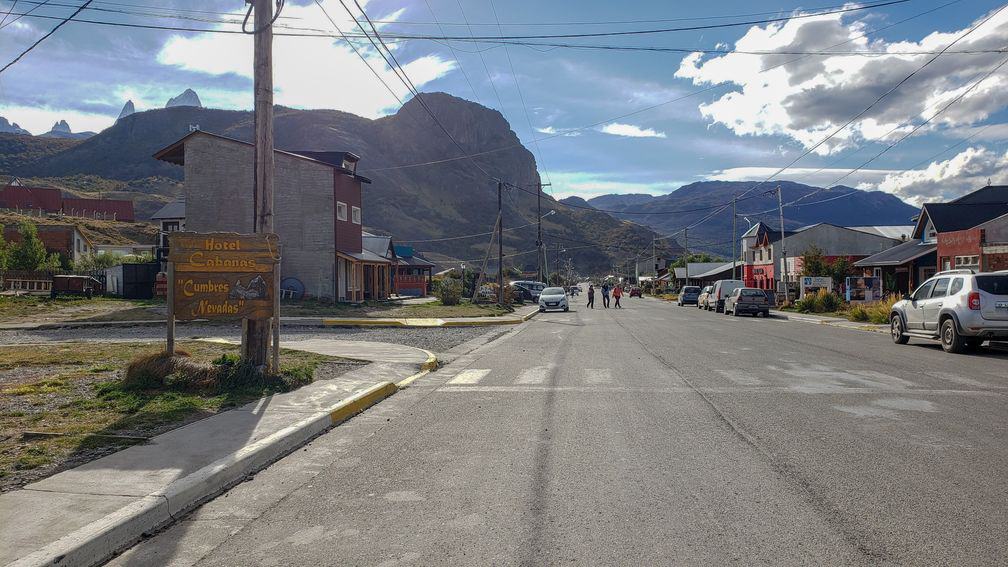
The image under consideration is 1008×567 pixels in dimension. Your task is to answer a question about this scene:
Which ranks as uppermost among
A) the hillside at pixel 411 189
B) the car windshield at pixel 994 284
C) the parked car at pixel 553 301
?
the hillside at pixel 411 189

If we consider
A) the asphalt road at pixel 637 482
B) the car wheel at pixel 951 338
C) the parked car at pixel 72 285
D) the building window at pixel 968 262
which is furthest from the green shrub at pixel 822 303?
the parked car at pixel 72 285

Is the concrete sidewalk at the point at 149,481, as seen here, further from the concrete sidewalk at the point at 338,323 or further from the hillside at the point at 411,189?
the hillside at the point at 411,189

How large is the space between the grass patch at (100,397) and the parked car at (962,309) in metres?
14.1

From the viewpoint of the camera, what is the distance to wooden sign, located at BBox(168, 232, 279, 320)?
9469 mm

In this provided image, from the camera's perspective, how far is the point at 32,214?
306ft

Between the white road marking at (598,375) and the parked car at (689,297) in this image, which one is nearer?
the white road marking at (598,375)

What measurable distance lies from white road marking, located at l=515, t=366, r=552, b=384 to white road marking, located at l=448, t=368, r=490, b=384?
0.70 metres

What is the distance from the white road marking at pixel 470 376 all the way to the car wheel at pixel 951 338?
1099cm

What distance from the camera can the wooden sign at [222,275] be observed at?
9469 millimetres

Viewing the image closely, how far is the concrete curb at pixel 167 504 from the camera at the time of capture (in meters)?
3.75

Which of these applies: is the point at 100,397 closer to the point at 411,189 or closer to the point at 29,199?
the point at 29,199

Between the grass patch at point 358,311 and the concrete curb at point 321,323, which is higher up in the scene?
the grass patch at point 358,311

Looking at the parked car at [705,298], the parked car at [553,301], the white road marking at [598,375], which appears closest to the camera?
the white road marking at [598,375]

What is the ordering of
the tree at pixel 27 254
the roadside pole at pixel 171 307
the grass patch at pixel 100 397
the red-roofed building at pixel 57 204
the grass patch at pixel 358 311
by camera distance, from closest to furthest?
1. the grass patch at pixel 100 397
2. the roadside pole at pixel 171 307
3. the grass patch at pixel 358 311
4. the tree at pixel 27 254
5. the red-roofed building at pixel 57 204
